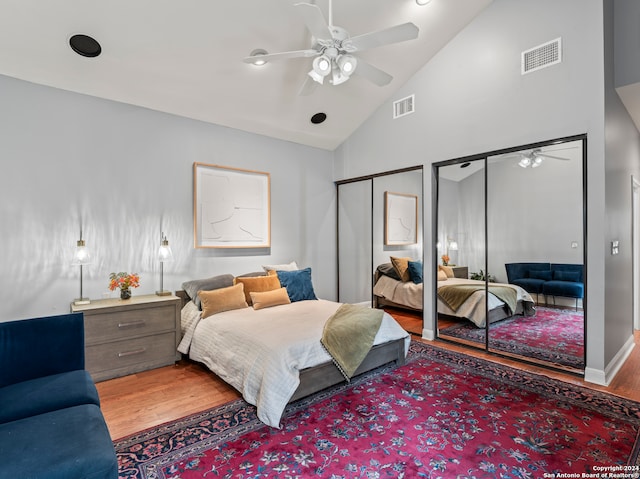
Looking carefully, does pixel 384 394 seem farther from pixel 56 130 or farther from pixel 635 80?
pixel 56 130

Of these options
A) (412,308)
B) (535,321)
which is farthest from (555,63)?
(412,308)

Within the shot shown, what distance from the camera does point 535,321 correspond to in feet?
11.8

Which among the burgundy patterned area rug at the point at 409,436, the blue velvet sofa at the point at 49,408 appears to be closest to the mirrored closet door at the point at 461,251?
the burgundy patterned area rug at the point at 409,436

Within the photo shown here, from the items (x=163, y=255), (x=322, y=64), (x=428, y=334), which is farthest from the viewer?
(x=428, y=334)

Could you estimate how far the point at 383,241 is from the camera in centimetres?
499

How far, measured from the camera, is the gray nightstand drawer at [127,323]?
10.3ft

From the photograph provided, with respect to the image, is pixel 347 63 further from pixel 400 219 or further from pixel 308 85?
pixel 400 219

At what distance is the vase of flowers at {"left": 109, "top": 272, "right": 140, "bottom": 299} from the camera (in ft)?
11.5

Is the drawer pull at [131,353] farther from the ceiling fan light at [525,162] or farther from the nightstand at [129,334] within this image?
the ceiling fan light at [525,162]

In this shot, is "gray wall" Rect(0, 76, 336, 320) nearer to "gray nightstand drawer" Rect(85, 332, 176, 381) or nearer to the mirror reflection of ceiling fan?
"gray nightstand drawer" Rect(85, 332, 176, 381)

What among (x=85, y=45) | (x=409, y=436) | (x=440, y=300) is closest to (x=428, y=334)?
(x=440, y=300)

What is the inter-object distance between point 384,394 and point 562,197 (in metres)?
2.50

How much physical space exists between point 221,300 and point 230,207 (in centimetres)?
138

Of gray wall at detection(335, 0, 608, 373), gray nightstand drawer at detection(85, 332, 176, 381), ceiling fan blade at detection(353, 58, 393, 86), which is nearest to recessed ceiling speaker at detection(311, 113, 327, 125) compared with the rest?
gray wall at detection(335, 0, 608, 373)
